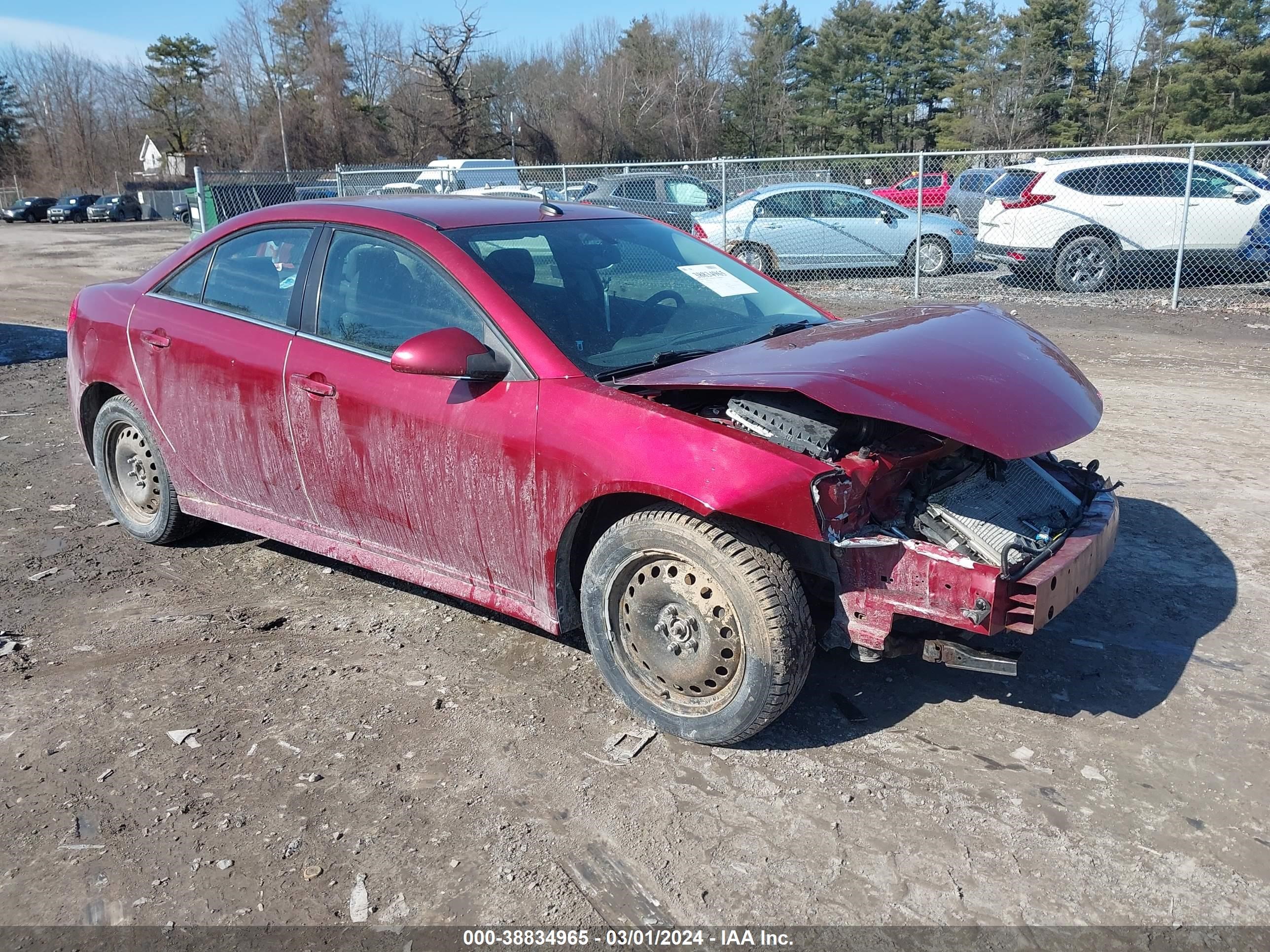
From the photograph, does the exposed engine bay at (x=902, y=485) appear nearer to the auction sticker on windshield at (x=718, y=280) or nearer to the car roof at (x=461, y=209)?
the auction sticker on windshield at (x=718, y=280)

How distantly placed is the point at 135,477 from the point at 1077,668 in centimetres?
450

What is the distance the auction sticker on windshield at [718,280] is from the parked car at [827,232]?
422 inches

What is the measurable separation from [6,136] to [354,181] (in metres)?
68.3

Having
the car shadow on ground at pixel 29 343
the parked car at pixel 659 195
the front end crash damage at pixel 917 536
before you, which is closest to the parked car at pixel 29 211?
the parked car at pixel 659 195

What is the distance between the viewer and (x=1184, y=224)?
12.1 meters

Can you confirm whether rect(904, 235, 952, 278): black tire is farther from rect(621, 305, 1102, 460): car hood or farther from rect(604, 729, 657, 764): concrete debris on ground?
rect(604, 729, 657, 764): concrete debris on ground

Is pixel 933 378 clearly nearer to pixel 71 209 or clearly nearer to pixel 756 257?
pixel 756 257

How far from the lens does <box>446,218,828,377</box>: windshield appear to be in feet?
11.7

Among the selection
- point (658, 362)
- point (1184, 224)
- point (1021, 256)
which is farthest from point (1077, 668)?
point (1021, 256)

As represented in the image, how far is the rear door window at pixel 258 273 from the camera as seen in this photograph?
415 cm

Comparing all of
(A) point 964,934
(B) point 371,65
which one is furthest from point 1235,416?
(B) point 371,65

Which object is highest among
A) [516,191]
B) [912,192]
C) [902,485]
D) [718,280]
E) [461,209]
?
[461,209]

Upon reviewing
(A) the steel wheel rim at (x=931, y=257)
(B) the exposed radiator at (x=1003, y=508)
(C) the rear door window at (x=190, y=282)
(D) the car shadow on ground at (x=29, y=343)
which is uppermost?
(C) the rear door window at (x=190, y=282)

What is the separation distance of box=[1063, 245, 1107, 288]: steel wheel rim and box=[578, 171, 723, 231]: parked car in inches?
223
